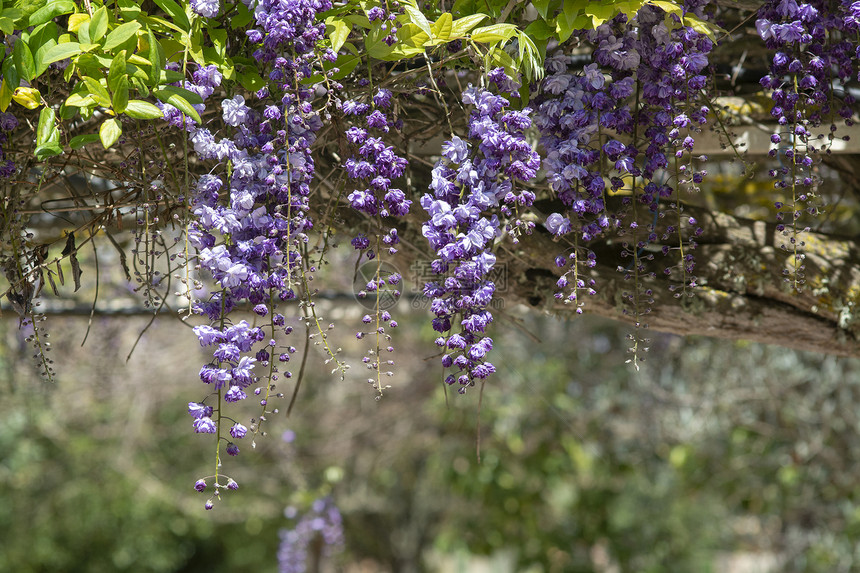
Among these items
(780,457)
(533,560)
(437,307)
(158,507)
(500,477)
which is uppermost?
(437,307)

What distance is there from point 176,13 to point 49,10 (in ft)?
0.52

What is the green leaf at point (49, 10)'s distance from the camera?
103 cm

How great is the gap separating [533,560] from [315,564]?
4.36 feet

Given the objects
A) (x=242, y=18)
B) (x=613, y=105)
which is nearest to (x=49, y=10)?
(x=242, y=18)

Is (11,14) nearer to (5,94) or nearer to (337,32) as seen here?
(5,94)

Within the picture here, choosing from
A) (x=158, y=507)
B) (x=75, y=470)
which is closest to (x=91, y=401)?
(x=75, y=470)

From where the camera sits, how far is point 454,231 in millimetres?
1057

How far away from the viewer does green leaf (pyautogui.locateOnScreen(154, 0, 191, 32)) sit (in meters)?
1.08

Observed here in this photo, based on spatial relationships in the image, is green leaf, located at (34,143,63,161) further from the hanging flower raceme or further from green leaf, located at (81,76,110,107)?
the hanging flower raceme

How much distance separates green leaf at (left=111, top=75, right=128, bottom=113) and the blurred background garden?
2.35 metres

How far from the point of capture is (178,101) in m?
1.02

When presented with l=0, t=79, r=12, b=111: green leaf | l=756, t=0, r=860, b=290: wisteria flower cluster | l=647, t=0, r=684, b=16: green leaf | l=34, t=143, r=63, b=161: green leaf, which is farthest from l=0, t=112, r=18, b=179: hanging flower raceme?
l=756, t=0, r=860, b=290: wisteria flower cluster

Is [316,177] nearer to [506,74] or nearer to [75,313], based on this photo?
[506,74]

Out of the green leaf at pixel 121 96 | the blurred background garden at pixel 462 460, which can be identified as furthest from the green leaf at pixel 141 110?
the blurred background garden at pixel 462 460
